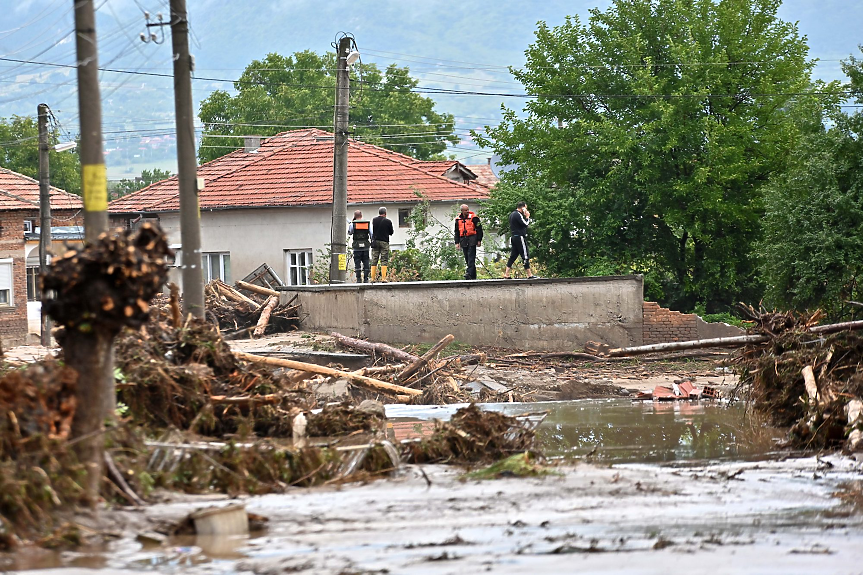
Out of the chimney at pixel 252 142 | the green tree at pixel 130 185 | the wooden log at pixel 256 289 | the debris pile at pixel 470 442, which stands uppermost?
the green tree at pixel 130 185

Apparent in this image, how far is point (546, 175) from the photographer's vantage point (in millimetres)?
29281

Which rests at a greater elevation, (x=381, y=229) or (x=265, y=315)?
(x=381, y=229)

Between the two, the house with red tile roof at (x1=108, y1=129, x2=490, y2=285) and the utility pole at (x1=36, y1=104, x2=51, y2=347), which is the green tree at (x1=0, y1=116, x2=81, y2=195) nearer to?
the house with red tile roof at (x1=108, y1=129, x2=490, y2=285)

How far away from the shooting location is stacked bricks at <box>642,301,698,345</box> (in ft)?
73.9

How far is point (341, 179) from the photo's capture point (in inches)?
926

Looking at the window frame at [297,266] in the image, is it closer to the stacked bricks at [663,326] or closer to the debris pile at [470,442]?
the stacked bricks at [663,326]

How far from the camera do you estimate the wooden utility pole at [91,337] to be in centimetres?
706

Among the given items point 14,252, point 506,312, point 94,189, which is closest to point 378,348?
point 506,312

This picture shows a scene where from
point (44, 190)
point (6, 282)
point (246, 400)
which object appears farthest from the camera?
point (6, 282)

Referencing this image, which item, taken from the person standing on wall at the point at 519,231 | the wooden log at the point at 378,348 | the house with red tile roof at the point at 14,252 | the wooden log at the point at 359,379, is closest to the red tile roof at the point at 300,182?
the house with red tile roof at the point at 14,252

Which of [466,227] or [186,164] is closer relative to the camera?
[186,164]

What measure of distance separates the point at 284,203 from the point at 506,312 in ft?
57.5

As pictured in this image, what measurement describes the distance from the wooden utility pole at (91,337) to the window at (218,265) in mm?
31259

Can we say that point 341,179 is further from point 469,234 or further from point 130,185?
point 130,185
